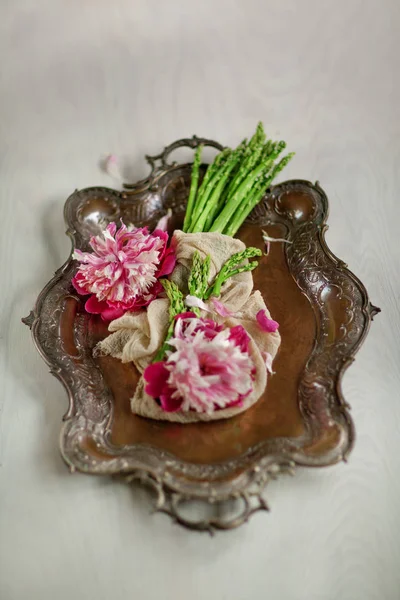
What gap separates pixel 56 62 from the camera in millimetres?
3545

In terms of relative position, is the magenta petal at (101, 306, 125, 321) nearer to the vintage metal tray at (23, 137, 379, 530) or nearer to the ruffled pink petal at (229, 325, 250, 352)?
the vintage metal tray at (23, 137, 379, 530)

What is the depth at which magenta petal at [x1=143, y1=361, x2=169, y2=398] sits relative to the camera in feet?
6.43

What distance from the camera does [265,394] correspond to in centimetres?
202

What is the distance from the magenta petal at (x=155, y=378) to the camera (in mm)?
1959

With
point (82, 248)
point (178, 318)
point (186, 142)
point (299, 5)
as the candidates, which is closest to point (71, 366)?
point (178, 318)

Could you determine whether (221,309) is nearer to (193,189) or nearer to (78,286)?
(78,286)

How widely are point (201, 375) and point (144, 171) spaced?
1.46 m

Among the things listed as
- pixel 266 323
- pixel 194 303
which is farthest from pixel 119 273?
pixel 266 323

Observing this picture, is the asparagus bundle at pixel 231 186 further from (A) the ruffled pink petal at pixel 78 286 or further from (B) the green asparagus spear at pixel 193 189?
(A) the ruffled pink petal at pixel 78 286

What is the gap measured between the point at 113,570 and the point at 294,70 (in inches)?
109

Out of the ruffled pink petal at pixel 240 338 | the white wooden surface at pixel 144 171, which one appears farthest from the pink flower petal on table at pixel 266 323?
the white wooden surface at pixel 144 171

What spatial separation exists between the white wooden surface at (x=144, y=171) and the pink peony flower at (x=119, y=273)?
13.6 inches

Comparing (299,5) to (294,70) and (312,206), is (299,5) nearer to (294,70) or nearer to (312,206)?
(294,70)

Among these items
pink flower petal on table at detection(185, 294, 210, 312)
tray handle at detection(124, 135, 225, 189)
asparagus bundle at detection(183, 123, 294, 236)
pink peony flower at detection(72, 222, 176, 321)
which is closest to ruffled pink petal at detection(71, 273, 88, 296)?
pink peony flower at detection(72, 222, 176, 321)
